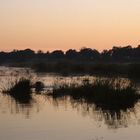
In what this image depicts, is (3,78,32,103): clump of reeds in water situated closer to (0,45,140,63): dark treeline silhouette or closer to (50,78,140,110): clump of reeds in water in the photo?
(50,78,140,110): clump of reeds in water

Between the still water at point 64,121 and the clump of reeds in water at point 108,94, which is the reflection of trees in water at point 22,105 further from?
the clump of reeds in water at point 108,94

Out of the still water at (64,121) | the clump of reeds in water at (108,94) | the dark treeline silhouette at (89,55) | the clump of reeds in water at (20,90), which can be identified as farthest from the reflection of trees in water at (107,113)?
the dark treeline silhouette at (89,55)

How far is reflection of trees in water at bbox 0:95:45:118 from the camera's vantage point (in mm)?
19109

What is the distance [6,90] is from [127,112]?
9.47 metres

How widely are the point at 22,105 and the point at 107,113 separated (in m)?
4.25

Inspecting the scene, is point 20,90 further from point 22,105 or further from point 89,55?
point 89,55

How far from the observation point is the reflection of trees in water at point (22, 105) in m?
19.1

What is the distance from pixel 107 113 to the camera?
18484 millimetres

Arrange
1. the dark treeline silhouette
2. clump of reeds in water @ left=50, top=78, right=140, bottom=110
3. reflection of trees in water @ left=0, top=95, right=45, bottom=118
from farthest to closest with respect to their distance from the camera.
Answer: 1. the dark treeline silhouette
2. clump of reeds in water @ left=50, top=78, right=140, bottom=110
3. reflection of trees in water @ left=0, top=95, right=45, bottom=118

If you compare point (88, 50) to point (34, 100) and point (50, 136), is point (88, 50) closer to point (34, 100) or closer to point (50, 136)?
point (34, 100)

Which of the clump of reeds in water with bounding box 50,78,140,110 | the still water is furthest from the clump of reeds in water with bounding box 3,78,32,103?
the still water

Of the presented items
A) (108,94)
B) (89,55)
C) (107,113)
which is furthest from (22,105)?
(89,55)

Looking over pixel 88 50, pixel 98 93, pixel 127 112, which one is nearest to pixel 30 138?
pixel 127 112

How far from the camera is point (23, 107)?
806 inches
